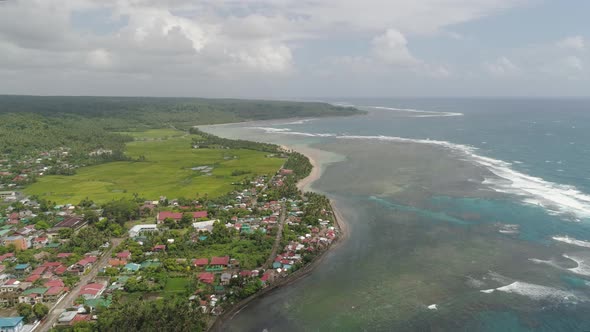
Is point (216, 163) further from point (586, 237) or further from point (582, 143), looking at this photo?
point (582, 143)

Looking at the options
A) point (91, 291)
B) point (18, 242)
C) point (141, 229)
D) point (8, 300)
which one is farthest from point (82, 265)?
point (18, 242)

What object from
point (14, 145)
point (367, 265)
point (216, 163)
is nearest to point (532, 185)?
point (367, 265)

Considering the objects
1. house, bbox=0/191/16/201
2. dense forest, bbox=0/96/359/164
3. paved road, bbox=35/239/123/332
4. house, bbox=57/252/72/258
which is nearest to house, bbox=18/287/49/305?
paved road, bbox=35/239/123/332

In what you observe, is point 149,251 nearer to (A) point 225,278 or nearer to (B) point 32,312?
(A) point 225,278

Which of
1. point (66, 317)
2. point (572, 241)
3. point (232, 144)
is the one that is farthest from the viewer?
point (232, 144)

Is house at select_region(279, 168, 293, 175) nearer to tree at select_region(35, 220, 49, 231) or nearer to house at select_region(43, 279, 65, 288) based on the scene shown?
tree at select_region(35, 220, 49, 231)

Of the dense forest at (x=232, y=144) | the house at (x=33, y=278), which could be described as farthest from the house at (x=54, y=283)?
the dense forest at (x=232, y=144)
